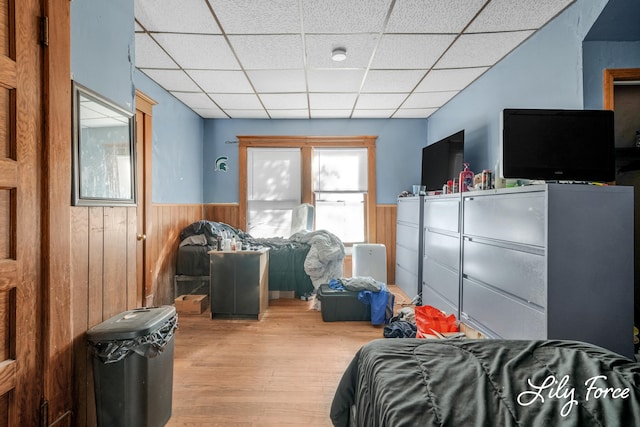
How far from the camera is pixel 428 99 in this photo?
418 cm

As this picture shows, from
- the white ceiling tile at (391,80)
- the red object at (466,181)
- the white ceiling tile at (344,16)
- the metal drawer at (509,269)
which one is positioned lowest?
the metal drawer at (509,269)

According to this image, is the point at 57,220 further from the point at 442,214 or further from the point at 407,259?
the point at 407,259

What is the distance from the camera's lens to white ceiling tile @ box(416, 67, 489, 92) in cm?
331

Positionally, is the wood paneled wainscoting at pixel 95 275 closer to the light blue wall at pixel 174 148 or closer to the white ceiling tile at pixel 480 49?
the light blue wall at pixel 174 148

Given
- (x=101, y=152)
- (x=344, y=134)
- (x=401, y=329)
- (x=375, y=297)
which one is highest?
(x=344, y=134)

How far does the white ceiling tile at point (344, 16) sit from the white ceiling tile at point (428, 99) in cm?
171

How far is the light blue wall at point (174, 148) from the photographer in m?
3.60

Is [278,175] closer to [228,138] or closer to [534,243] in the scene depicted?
[228,138]

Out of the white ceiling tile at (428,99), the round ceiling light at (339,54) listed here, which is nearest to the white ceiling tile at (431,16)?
the round ceiling light at (339,54)

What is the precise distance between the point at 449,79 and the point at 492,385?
342 centimetres

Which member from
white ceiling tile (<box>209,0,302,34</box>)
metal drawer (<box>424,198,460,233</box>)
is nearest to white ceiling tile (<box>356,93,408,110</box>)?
metal drawer (<box>424,198,460,233</box>)

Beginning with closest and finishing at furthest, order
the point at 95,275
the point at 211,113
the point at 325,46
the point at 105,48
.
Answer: the point at 95,275
the point at 105,48
the point at 325,46
the point at 211,113

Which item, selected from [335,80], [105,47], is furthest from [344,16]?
[105,47]

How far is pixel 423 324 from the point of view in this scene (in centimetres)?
298
